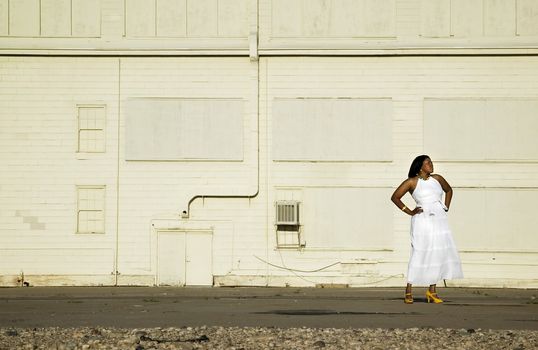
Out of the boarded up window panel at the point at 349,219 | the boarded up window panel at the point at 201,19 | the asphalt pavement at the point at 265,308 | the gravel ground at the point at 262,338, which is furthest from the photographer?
the boarded up window panel at the point at 201,19

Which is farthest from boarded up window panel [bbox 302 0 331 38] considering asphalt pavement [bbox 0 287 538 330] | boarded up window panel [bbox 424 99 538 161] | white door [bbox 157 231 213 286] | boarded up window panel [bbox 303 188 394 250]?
asphalt pavement [bbox 0 287 538 330]

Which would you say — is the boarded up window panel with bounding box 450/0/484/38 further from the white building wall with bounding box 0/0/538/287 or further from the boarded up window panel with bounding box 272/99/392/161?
the boarded up window panel with bounding box 272/99/392/161

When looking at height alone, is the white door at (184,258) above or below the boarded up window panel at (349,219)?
below

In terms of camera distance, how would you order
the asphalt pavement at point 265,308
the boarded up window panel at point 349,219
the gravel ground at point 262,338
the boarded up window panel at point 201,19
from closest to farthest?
the gravel ground at point 262,338 → the asphalt pavement at point 265,308 → the boarded up window panel at point 349,219 → the boarded up window panel at point 201,19

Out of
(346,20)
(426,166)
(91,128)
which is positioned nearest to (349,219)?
(346,20)

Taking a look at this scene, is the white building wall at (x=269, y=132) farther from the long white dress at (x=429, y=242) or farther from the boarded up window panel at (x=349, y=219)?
the long white dress at (x=429, y=242)

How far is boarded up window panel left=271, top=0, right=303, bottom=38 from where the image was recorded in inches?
880

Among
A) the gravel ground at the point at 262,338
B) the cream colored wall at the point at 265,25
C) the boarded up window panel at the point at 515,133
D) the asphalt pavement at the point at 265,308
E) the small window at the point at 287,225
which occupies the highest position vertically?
the cream colored wall at the point at 265,25

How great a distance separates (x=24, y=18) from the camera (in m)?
22.4

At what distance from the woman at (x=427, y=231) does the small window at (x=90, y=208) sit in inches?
344

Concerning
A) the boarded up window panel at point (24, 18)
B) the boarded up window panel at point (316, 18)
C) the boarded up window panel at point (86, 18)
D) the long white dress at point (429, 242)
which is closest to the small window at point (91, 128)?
the boarded up window panel at point (86, 18)

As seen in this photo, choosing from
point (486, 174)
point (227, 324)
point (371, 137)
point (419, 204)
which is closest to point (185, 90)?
point (371, 137)

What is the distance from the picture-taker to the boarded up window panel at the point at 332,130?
22.2 metres

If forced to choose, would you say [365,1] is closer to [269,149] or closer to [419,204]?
[269,149]
